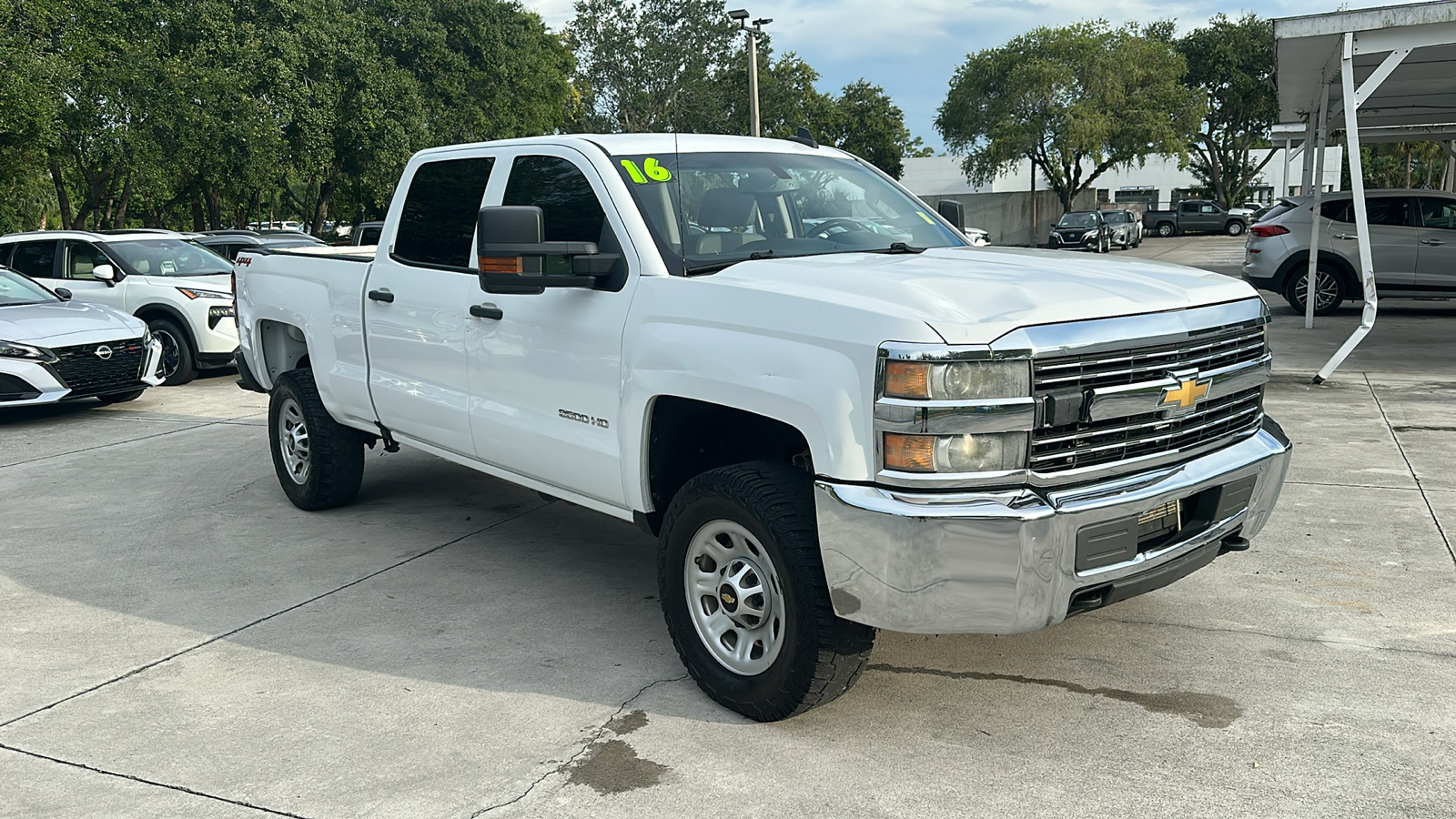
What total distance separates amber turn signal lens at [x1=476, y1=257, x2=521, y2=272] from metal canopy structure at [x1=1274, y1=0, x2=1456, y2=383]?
8624 millimetres

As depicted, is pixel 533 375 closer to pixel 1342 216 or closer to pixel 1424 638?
pixel 1424 638

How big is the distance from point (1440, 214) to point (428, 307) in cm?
1465

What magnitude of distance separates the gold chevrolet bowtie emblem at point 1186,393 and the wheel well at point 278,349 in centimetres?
521

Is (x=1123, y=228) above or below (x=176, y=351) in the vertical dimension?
above

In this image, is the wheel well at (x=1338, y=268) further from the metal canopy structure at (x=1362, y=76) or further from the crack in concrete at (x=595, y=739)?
the crack in concrete at (x=595, y=739)

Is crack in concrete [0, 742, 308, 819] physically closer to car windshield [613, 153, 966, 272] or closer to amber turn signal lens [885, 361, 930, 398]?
amber turn signal lens [885, 361, 930, 398]

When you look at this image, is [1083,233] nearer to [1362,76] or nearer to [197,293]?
[1362,76]

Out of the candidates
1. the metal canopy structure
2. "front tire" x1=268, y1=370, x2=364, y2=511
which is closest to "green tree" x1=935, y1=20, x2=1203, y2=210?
the metal canopy structure

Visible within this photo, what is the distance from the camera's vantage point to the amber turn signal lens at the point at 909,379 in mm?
3344

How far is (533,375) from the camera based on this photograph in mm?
4777

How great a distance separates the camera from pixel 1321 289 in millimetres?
15945

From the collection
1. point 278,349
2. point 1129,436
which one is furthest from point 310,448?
point 1129,436

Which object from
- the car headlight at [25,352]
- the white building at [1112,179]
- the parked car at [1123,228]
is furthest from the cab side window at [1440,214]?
the white building at [1112,179]

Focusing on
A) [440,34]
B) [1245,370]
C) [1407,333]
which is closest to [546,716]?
[1245,370]
